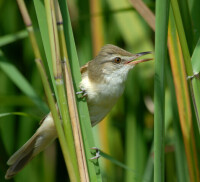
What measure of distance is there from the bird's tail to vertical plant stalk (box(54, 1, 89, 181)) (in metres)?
0.82

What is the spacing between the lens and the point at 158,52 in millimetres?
1142

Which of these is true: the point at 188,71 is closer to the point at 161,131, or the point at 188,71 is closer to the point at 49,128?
the point at 161,131

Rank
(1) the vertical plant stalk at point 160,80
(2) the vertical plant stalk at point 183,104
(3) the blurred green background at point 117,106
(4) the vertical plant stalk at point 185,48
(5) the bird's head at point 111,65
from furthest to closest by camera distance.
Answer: (3) the blurred green background at point 117,106
(5) the bird's head at point 111,65
(2) the vertical plant stalk at point 183,104
(4) the vertical plant stalk at point 185,48
(1) the vertical plant stalk at point 160,80

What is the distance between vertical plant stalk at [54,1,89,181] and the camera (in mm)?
1181

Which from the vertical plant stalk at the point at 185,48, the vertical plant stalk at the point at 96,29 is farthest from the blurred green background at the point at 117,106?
the vertical plant stalk at the point at 185,48

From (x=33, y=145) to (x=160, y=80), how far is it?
3.84 feet

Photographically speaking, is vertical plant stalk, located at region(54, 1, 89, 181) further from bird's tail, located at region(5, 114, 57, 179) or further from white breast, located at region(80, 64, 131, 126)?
bird's tail, located at region(5, 114, 57, 179)

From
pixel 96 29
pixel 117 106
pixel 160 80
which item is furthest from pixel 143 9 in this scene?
pixel 117 106

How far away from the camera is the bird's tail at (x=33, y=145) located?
194 centimetres

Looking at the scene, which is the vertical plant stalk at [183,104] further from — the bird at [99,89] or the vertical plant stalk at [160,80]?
the bird at [99,89]

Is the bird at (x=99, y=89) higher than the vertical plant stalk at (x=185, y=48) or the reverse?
the reverse

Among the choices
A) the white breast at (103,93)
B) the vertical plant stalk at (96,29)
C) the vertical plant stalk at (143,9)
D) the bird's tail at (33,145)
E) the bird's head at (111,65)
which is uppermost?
the vertical plant stalk at (143,9)

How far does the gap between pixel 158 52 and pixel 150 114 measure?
175 centimetres

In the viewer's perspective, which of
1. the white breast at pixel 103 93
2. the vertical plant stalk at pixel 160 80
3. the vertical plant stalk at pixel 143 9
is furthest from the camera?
the white breast at pixel 103 93
